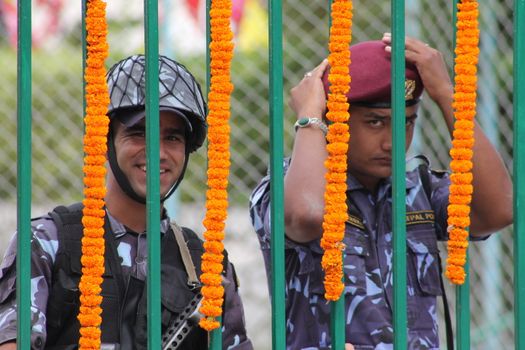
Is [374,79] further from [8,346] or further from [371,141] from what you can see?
[8,346]

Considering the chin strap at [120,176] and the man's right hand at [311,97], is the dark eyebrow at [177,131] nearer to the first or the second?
the chin strap at [120,176]

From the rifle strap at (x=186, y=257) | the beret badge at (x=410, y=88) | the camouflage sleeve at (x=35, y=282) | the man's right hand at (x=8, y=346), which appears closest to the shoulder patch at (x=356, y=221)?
the beret badge at (x=410, y=88)

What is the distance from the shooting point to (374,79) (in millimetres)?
2592

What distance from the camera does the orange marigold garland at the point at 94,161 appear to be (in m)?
1.93

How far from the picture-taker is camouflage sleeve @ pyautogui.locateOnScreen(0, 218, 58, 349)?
2082 mm

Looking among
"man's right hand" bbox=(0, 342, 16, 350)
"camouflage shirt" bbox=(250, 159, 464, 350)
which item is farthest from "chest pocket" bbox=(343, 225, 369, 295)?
"man's right hand" bbox=(0, 342, 16, 350)

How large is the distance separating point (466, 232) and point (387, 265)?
0.50 metres

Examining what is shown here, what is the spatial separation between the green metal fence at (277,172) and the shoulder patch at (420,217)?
0.52m

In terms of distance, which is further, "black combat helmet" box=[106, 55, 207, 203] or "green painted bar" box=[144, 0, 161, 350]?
"black combat helmet" box=[106, 55, 207, 203]

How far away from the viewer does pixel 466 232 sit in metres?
2.15

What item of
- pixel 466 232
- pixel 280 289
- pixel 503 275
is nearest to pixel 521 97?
pixel 466 232

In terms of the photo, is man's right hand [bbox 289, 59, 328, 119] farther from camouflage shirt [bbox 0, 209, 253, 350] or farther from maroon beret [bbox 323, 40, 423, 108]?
camouflage shirt [bbox 0, 209, 253, 350]

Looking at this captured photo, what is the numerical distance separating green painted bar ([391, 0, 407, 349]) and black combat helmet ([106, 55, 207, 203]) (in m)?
0.49

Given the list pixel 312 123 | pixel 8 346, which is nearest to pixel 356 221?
pixel 312 123
